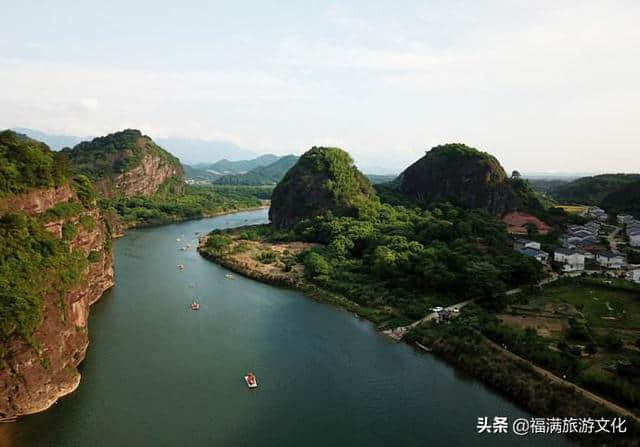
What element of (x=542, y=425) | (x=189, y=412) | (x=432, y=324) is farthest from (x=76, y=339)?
(x=542, y=425)

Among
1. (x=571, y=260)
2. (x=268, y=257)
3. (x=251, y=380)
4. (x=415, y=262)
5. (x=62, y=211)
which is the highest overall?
(x=62, y=211)

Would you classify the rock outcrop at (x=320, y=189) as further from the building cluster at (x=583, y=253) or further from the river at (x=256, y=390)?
Answer: the river at (x=256, y=390)

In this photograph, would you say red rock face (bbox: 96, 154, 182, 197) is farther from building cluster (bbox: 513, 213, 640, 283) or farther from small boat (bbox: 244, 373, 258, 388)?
building cluster (bbox: 513, 213, 640, 283)

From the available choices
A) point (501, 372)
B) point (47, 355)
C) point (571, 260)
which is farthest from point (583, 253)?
point (47, 355)

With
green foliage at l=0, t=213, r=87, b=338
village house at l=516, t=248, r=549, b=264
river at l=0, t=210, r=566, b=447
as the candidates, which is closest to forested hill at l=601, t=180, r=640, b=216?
village house at l=516, t=248, r=549, b=264

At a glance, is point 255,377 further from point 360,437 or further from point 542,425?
point 542,425

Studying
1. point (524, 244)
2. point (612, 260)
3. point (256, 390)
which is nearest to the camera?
point (256, 390)

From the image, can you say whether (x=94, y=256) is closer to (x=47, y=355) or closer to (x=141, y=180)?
(x=47, y=355)
